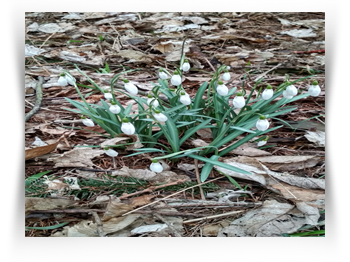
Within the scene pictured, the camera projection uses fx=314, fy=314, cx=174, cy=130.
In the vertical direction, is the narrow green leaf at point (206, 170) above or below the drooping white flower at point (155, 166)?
below

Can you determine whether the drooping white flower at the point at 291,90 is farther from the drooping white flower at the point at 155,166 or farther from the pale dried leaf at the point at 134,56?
the pale dried leaf at the point at 134,56

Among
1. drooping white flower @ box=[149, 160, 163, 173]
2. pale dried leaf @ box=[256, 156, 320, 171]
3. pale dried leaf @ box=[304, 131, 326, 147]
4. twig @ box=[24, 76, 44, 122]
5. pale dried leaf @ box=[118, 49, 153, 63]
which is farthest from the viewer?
pale dried leaf @ box=[118, 49, 153, 63]

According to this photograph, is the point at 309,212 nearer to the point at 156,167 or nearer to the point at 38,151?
the point at 156,167

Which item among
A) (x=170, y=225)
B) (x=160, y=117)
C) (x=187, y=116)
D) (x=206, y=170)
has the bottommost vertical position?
(x=170, y=225)

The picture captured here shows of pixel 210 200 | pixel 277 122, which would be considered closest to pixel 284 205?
pixel 210 200

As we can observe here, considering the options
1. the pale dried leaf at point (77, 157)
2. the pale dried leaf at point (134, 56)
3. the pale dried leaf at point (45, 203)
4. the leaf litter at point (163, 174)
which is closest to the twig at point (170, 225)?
the leaf litter at point (163, 174)

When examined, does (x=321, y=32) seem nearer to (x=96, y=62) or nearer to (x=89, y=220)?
(x=96, y=62)

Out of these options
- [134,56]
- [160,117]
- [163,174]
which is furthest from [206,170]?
[134,56]

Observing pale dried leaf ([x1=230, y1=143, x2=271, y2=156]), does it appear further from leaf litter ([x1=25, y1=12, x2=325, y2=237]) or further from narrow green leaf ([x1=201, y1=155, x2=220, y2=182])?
narrow green leaf ([x1=201, y1=155, x2=220, y2=182])

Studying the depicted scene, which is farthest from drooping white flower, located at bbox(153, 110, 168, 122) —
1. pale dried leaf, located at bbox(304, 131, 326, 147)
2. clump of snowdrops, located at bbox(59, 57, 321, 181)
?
pale dried leaf, located at bbox(304, 131, 326, 147)

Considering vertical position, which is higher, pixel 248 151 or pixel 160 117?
pixel 160 117

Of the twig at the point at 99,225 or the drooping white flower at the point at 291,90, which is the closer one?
the twig at the point at 99,225
